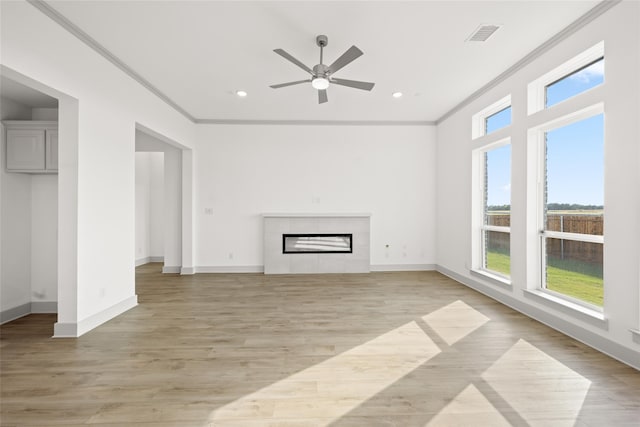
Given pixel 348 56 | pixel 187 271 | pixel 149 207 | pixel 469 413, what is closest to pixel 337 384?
pixel 469 413

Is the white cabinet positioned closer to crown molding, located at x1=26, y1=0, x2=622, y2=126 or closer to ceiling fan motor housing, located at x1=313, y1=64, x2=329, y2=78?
crown molding, located at x1=26, y1=0, x2=622, y2=126

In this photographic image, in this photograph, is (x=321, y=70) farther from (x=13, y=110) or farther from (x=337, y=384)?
(x=13, y=110)

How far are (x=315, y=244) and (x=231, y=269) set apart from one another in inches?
69.1

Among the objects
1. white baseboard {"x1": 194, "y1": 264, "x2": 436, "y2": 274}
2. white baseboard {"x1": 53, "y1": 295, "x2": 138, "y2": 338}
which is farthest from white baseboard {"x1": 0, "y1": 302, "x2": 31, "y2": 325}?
white baseboard {"x1": 194, "y1": 264, "x2": 436, "y2": 274}

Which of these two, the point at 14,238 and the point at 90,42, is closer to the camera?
the point at 90,42

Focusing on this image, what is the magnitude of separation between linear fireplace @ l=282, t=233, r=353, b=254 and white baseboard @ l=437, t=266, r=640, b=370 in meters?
2.45

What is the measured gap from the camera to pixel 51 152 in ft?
11.1

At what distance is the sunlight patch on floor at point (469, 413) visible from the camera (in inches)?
67.1

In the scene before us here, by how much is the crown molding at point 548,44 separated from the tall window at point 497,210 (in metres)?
0.83

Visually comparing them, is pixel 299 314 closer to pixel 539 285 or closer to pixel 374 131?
pixel 539 285

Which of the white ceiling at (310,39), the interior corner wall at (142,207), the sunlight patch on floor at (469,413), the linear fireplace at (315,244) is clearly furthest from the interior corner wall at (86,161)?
the interior corner wall at (142,207)

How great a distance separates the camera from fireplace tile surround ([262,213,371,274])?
5.84m

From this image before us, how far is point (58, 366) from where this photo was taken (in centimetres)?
234

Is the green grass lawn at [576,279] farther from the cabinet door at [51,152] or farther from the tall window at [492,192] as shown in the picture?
the cabinet door at [51,152]
